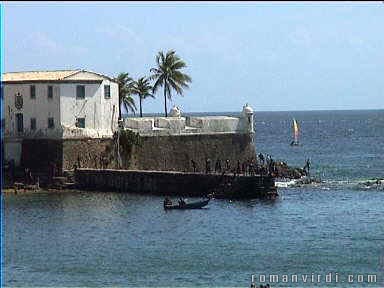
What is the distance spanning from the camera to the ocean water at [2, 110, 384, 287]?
4516 cm

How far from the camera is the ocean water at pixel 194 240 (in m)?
45.2

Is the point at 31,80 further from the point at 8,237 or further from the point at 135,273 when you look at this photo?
the point at 135,273

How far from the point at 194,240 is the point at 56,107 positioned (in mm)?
24904

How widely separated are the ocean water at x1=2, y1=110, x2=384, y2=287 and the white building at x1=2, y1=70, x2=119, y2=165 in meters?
5.51

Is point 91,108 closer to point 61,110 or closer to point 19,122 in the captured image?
point 61,110

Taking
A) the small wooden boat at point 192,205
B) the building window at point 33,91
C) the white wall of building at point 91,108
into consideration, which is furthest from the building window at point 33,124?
the small wooden boat at point 192,205

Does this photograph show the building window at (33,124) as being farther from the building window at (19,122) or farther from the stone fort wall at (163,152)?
the stone fort wall at (163,152)

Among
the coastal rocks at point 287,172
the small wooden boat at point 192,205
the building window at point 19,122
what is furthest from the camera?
the coastal rocks at point 287,172

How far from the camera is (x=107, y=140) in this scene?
78000 millimetres

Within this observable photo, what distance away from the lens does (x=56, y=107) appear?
→ 251 ft

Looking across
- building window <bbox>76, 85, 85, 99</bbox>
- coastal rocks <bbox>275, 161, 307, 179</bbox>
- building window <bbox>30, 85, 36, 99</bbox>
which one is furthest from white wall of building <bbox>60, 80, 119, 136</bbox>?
coastal rocks <bbox>275, 161, 307, 179</bbox>

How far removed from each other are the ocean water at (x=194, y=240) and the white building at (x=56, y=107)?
551 centimetres

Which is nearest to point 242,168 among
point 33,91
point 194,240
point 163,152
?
point 163,152

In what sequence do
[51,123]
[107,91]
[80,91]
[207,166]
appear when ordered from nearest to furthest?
[207,166]
[51,123]
[80,91]
[107,91]
